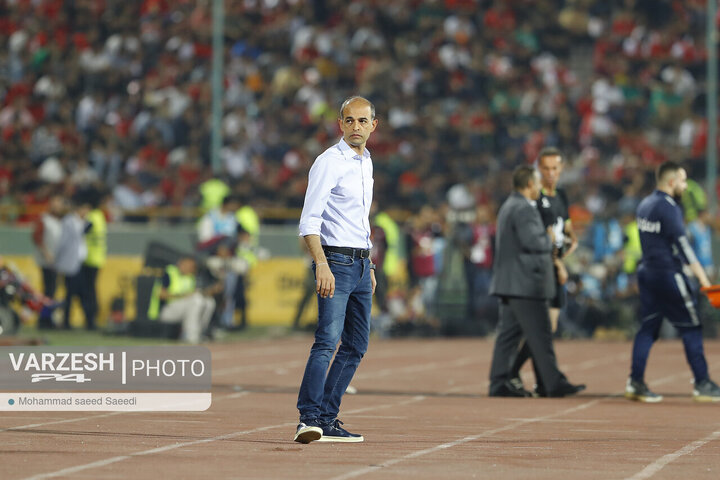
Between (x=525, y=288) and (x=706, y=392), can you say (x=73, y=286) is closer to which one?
(x=525, y=288)

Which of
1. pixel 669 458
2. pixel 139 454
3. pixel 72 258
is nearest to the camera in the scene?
pixel 139 454

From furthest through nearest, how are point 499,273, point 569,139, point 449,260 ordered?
point 569,139
point 449,260
point 499,273

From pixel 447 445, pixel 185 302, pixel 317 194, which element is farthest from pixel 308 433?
pixel 185 302

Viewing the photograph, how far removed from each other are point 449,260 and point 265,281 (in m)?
3.28

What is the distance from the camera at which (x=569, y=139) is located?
29.9 metres

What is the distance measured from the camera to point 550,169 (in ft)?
46.8

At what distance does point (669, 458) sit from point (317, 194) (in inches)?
101

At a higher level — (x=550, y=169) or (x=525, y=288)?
(x=550, y=169)

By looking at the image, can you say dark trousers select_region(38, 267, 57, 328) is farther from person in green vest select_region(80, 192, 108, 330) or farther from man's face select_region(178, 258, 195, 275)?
man's face select_region(178, 258, 195, 275)

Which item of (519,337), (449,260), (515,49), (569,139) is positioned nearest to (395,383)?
(519,337)

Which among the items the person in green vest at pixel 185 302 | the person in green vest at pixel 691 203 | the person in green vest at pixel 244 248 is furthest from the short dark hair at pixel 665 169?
the person in green vest at pixel 244 248

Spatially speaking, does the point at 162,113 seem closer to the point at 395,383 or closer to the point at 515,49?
the point at 515,49

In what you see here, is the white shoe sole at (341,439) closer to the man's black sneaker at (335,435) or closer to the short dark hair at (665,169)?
the man's black sneaker at (335,435)

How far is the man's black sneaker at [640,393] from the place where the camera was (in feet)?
43.4
